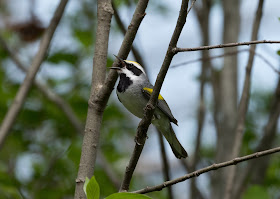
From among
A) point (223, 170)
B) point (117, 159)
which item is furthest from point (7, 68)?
point (223, 170)

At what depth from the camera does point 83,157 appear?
107 inches

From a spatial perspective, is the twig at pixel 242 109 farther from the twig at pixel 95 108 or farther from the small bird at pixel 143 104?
the twig at pixel 95 108

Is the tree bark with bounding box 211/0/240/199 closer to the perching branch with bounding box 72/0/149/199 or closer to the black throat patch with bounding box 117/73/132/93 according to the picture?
the black throat patch with bounding box 117/73/132/93

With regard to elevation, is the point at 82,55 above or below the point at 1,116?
above

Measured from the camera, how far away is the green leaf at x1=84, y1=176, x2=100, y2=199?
1.91 meters

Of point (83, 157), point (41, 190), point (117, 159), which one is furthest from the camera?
point (117, 159)

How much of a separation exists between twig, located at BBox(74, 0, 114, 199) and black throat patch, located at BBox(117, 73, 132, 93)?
3.10 feet

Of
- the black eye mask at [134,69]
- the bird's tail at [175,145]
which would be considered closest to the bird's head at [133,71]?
the black eye mask at [134,69]

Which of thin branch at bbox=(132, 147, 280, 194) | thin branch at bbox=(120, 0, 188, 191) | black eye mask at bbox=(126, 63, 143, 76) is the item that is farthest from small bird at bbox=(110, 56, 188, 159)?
thin branch at bbox=(132, 147, 280, 194)

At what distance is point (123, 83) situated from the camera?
4.11m

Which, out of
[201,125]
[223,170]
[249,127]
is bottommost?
[223,170]

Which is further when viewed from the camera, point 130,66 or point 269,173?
point 269,173

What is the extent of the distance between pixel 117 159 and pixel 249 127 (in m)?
1.91

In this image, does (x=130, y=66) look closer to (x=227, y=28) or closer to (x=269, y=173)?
(x=227, y=28)
